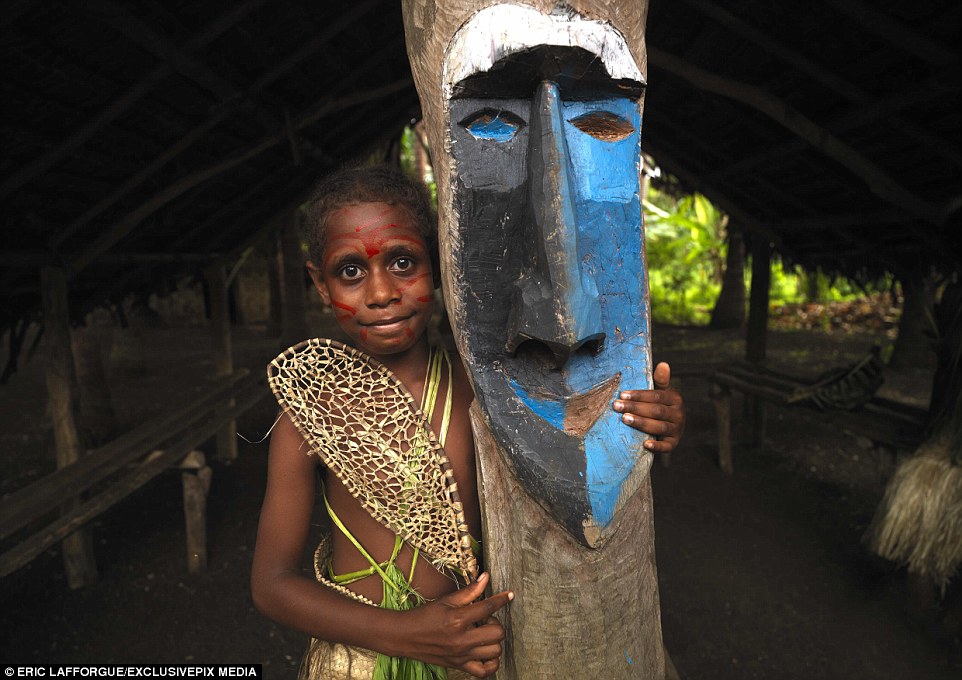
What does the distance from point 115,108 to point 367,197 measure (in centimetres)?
189

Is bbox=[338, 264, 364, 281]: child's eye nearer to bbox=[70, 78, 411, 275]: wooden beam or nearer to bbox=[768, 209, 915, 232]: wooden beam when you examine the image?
bbox=[70, 78, 411, 275]: wooden beam

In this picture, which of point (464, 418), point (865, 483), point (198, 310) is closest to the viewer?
point (464, 418)

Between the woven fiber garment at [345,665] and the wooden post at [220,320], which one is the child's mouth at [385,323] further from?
the wooden post at [220,320]

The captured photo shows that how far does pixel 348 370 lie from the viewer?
116 cm

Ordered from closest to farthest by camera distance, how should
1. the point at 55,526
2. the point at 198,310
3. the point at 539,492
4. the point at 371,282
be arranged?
the point at 539,492, the point at 371,282, the point at 55,526, the point at 198,310

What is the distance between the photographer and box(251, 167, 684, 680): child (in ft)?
3.09

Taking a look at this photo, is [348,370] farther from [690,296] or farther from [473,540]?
[690,296]

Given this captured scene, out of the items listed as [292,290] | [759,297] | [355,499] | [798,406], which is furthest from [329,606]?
[292,290]

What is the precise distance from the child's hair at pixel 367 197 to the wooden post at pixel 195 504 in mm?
2632

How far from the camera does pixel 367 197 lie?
112 cm

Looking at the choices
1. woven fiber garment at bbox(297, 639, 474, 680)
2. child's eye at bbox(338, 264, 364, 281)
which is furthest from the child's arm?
child's eye at bbox(338, 264, 364, 281)

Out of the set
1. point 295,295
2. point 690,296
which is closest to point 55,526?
point 295,295

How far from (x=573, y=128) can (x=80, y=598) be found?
3.52 meters

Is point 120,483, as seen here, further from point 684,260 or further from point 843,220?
point 684,260
